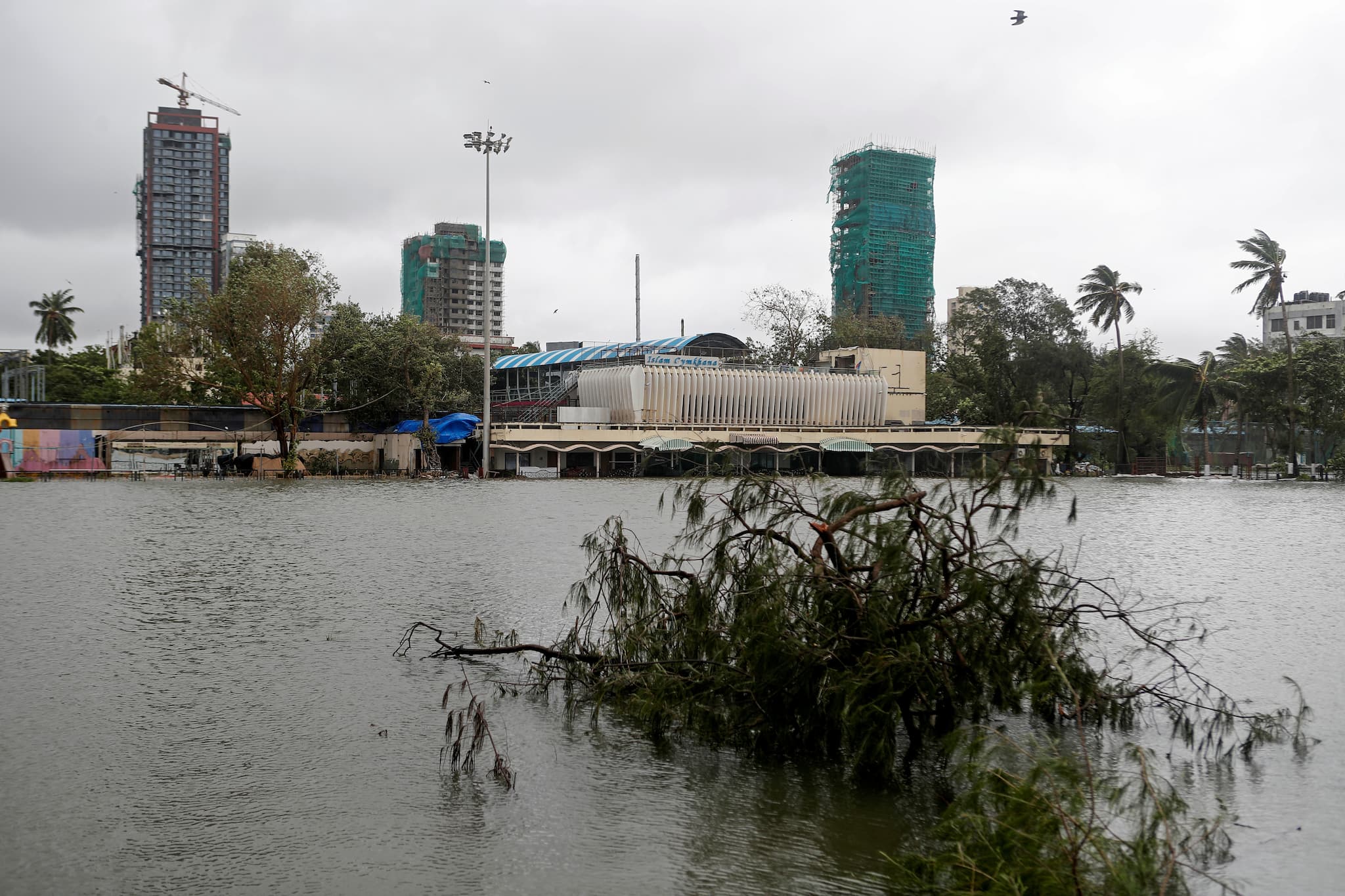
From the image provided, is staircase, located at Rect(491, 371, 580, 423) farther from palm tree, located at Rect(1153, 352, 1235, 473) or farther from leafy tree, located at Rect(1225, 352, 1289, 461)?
leafy tree, located at Rect(1225, 352, 1289, 461)

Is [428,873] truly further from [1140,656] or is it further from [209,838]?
[1140,656]

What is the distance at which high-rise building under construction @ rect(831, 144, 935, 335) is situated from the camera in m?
114

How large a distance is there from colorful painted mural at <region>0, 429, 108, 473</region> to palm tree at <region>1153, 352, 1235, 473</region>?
189 ft

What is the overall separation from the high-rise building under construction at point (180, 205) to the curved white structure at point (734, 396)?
4586 inches

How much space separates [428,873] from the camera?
6555mm

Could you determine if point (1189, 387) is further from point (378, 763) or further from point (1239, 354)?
point (378, 763)

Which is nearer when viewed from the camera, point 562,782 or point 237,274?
point 562,782

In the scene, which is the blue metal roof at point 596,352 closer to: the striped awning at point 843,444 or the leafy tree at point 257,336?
the striped awning at point 843,444

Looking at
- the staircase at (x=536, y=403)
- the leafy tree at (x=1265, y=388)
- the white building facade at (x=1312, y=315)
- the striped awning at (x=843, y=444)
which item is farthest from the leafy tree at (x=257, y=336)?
the white building facade at (x=1312, y=315)

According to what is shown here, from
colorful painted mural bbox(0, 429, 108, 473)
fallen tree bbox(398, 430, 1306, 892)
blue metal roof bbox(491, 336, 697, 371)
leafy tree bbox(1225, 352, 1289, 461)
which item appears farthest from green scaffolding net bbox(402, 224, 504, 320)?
fallen tree bbox(398, 430, 1306, 892)

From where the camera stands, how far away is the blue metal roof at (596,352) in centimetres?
7238

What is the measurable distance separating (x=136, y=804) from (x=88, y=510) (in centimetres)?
2652

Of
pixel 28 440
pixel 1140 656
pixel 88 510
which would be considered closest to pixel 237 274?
pixel 28 440

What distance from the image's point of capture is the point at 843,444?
67000 mm
